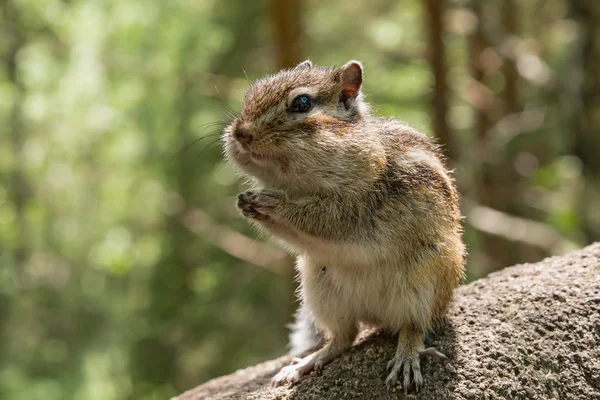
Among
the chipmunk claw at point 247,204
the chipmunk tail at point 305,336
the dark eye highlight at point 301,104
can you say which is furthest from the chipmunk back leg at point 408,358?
the dark eye highlight at point 301,104

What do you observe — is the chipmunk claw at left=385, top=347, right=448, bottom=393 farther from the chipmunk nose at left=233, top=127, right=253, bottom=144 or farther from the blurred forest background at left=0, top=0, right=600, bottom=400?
the blurred forest background at left=0, top=0, right=600, bottom=400

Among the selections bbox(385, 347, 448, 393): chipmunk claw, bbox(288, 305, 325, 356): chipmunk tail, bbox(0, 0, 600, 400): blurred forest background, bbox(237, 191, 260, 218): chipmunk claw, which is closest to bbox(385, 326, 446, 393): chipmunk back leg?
bbox(385, 347, 448, 393): chipmunk claw

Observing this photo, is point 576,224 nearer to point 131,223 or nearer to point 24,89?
point 131,223

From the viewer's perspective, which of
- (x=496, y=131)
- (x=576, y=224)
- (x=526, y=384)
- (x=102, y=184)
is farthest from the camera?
(x=496, y=131)

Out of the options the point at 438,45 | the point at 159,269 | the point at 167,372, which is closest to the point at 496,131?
the point at 438,45

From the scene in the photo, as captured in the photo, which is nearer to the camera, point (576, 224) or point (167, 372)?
point (576, 224)

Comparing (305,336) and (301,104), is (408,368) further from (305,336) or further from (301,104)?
(301,104)

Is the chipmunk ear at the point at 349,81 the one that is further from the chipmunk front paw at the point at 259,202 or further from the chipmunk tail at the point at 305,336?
the chipmunk tail at the point at 305,336
